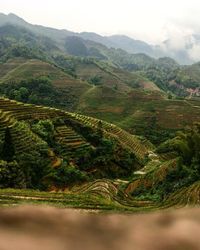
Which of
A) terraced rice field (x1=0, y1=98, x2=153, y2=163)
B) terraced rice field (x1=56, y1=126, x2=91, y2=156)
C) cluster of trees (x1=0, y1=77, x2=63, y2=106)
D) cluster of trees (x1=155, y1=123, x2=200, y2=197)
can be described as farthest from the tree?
cluster of trees (x1=0, y1=77, x2=63, y2=106)

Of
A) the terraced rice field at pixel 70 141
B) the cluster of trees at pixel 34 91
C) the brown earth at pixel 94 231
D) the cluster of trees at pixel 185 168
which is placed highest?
the brown earth at pixel 94 231

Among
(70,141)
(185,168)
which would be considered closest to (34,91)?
(70,141)

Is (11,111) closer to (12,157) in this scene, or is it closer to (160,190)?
(12,157)

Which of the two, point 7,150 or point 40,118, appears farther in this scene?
point 40,118

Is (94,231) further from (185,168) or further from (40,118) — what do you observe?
(40,118)

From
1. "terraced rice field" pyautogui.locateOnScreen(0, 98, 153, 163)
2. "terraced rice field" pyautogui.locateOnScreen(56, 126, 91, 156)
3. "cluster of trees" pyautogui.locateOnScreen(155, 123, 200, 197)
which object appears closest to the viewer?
"cluster of trees" pyautogui.locateOnScreen(155, 123, 200, 197)

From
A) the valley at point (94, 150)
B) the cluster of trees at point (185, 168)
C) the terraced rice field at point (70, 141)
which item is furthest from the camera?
the terraced rice field at point (70, 141)

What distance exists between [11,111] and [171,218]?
37.3m

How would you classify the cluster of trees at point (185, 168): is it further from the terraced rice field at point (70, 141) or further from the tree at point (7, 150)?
the terraced rice field at point (70, 141)

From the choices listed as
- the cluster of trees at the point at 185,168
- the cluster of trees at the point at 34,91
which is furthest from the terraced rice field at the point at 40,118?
the cluster of trees at the point at 34,91

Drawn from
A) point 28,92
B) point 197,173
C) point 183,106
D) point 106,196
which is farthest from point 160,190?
point 28,92

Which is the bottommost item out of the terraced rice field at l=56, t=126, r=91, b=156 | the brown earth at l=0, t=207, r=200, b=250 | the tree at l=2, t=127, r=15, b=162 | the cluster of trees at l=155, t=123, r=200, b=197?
the terraced rice field at l=56, t=126, r=91, b=156

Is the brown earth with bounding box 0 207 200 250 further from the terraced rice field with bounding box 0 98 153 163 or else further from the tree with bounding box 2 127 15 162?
the terraced rice field with bounding box 0 98 153 163

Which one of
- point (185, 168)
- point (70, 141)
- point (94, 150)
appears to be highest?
point (185, 168)
